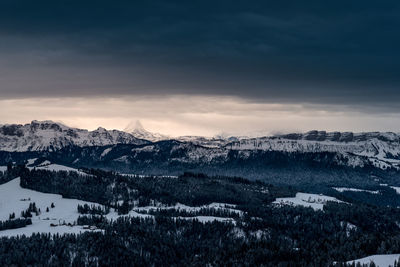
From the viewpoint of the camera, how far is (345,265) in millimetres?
196250

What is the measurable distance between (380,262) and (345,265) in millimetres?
13709

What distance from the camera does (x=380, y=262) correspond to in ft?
649
